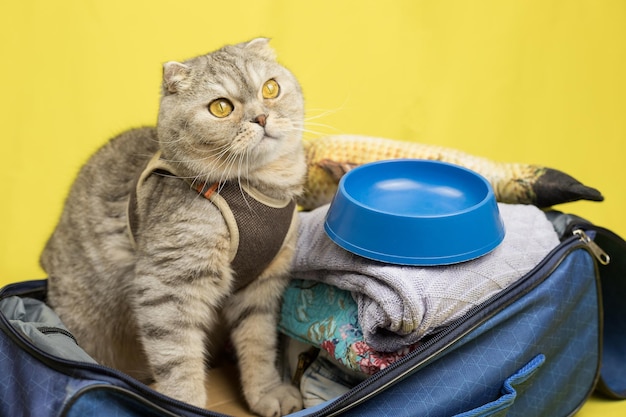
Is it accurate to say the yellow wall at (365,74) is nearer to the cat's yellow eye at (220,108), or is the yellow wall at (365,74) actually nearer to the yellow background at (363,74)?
the yellow background at (363,74)

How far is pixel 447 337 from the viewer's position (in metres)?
1.27

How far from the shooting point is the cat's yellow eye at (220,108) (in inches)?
52.3

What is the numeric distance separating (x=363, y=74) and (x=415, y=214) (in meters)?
1.00

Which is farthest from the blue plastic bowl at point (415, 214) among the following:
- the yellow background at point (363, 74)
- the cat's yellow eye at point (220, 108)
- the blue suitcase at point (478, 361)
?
the yellow background at point (363, 74)

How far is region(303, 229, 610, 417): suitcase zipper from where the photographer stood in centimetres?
122

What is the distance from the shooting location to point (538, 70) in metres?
2.35

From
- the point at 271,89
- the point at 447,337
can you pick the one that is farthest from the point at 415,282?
the point at 271,89

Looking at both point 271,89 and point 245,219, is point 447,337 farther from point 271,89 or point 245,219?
point 271,89

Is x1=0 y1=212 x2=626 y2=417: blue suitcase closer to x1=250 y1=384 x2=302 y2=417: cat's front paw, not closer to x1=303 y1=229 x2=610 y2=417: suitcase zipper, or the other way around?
x1=303 y1=229 x2=610 y2=417: suitcase zipper

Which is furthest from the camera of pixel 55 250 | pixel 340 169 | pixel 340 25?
pixel 340 25

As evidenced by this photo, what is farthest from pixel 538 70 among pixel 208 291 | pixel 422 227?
pixel 208 291

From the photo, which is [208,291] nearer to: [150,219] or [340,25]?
[150,219]

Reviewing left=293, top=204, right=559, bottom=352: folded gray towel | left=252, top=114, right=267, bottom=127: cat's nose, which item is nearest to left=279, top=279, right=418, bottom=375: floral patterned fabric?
left=293, top=204, right=559, bottom=352: folded gray towel

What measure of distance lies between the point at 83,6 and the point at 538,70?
1343 millimetres
